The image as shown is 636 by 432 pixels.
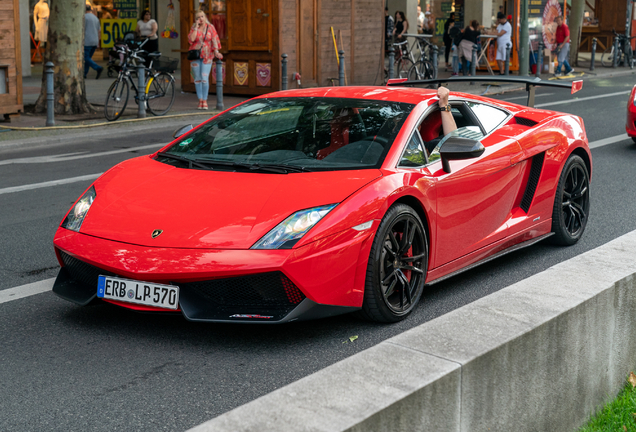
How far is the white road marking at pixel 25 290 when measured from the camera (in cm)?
526

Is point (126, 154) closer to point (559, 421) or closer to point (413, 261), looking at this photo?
point (413, 261)

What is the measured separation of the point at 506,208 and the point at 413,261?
1.22 metres

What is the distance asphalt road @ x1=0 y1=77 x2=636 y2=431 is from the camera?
3.62m

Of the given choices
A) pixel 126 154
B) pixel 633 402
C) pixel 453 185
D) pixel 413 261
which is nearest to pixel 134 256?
pixel 413 261

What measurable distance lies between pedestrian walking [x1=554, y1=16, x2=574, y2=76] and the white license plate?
2613cm

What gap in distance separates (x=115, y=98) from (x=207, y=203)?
448 inches

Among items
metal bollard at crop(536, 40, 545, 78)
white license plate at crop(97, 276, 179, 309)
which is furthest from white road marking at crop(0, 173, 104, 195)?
metal bollard at crop(536, 40, 545, 78)

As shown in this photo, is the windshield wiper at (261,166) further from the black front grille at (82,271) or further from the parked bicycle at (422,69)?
the parked bicycle at (422,69)

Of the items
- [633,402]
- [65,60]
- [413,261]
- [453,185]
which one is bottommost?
[633,402]

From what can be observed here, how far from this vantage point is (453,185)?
517 cm

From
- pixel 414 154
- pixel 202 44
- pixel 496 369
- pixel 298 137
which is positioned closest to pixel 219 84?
pixel 202 44

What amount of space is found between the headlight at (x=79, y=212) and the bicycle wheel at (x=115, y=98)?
1065 centimetres

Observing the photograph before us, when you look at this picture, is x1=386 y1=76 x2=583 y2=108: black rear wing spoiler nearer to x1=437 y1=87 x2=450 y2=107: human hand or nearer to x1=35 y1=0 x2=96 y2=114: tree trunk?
x1=437 y1=87 x2=450 y2=107: human hand

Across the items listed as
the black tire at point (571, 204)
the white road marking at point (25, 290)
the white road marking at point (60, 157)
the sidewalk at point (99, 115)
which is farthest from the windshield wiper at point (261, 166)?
the white road marking at point (60, 157)
